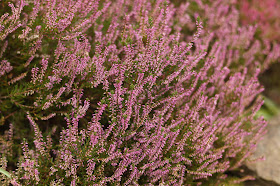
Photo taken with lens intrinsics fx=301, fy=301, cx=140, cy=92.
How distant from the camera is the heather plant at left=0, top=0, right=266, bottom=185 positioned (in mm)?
1923

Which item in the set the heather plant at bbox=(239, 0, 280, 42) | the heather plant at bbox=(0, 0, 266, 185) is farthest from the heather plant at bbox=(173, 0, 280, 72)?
the heather plant at bbox=(0, 0, 266, 185)

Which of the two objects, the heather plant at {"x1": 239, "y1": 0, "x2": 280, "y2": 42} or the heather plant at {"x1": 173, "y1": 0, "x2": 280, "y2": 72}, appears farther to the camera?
the heather plant at {"x1": 239, "y1": 0, "x2": 280, "y2": 42}

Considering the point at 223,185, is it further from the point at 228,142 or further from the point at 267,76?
the point at 267,76

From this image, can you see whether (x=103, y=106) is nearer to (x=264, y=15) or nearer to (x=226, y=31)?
(x=226, y=31)

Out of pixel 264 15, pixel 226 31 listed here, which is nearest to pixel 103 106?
pixel 226 31

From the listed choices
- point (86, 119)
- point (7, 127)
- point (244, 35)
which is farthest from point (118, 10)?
point (244, 35)

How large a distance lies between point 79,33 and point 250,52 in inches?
87.0

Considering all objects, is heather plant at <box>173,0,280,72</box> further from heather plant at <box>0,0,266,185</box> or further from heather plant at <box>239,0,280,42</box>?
heather plant at <box>0,0,266,185</box>

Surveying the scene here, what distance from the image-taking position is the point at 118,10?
265 cm

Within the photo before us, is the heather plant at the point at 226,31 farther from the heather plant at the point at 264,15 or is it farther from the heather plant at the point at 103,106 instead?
the heather plant at the point at 103,106

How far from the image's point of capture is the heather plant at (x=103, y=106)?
192 centimetres

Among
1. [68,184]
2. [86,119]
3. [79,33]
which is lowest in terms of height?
[68,184]

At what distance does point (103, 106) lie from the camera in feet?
5.88

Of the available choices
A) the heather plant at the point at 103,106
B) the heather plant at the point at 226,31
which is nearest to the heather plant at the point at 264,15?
the heather plant at the point at 226,31
